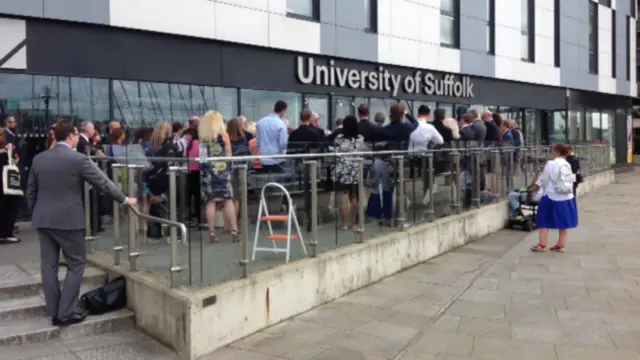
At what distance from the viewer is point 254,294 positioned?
5.82m

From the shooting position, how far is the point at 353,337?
18.9ft

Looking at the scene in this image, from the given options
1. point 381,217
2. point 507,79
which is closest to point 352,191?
point 381,217

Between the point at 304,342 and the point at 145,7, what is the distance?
8182 millimetres

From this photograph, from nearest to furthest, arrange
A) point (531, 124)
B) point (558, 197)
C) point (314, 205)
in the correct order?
point (314, 205) → point (558, 197) → point (531, 124)

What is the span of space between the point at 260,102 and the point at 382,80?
461cm

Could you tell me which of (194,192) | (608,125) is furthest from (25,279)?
(608,125)

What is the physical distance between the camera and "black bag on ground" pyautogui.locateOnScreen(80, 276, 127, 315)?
5.78 m

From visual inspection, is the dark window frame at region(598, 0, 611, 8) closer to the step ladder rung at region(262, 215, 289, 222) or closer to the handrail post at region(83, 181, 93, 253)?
the step ladder rung at region(262, 215, 289, 222)

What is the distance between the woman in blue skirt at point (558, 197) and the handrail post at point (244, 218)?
567 centimetres

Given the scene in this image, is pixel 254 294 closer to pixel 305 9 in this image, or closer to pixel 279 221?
pixel 279 221

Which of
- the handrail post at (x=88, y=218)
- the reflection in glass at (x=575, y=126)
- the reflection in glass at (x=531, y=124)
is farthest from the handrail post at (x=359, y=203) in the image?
the reflection in glass at (x=575, y=126)

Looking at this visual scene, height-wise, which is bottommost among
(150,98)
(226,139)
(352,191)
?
(352,191)

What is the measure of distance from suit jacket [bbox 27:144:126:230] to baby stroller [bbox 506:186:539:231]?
8.86 m

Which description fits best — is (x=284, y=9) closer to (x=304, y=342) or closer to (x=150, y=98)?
(x=150, y=98)
